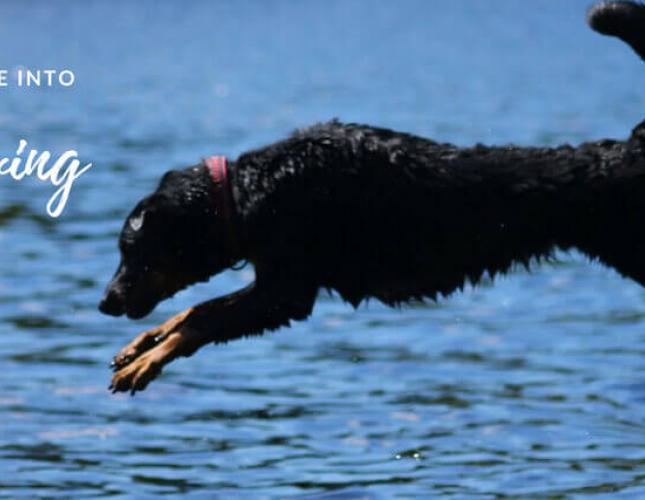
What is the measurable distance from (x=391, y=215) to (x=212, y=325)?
2.75ft

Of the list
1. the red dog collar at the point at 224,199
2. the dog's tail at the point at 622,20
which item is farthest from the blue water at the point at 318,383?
the dog's tail at the point at 622,20

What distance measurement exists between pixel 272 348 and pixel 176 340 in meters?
4.44

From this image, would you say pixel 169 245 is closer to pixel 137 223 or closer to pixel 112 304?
pixel 137 223

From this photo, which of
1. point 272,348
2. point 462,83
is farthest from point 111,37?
point 272,348

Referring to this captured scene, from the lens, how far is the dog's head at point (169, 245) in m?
7.36

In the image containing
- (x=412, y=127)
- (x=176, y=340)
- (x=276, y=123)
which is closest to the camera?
(x=176, y=340)

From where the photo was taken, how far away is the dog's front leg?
707cm

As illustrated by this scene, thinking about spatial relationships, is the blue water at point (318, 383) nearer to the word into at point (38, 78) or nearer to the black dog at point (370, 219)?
the black dog at point (370, 219)

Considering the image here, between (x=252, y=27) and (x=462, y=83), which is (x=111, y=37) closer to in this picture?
(x=252, y=27)

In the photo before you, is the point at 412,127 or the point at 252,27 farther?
the point at 252,27

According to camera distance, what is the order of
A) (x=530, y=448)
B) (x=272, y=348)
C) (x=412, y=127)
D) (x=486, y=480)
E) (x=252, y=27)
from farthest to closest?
(x=252, y=27) → (x=412, y=127) → (x=272, y=348) → (x=530, y=448) → (x=486, y=480)

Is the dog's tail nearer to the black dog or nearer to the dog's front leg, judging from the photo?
the black dog

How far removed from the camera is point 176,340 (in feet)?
23.3

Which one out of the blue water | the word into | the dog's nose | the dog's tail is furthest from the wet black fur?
the word into
